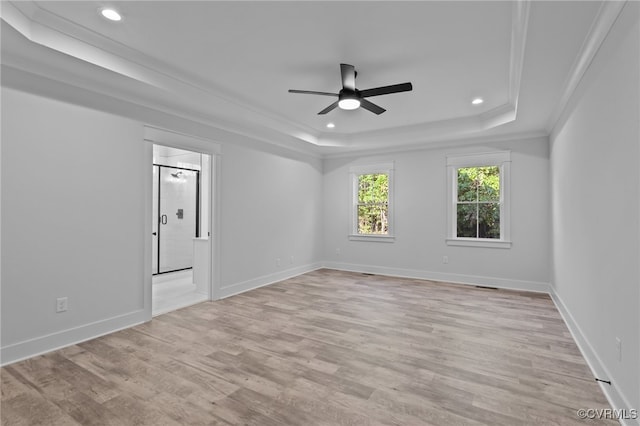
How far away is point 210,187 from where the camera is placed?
4559 millimetres

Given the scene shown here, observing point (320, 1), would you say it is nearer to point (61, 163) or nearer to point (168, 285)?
point (61, 163)

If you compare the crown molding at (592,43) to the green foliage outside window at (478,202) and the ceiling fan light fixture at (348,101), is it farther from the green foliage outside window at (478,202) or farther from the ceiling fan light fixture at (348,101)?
the green foliage outside window at (478,202)

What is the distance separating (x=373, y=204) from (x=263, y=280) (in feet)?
9.09

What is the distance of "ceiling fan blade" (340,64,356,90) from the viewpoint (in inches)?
119

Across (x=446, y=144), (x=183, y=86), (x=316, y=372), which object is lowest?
(x=316, y=372)

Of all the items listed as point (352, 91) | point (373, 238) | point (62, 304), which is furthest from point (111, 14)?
point (373, 238)

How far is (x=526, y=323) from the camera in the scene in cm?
361

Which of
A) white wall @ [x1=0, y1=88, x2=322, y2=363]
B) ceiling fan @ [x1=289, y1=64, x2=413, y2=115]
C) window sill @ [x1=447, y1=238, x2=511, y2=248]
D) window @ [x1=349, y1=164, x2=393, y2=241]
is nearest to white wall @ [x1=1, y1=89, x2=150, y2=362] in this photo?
white wall @ [x1=0, y1=88, x2=322, y2=363]

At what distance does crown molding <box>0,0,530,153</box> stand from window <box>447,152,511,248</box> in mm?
650

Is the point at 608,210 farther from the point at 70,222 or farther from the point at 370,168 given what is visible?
the point at 370,168

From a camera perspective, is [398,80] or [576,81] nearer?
[576,81]

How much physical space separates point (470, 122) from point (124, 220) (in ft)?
16.7

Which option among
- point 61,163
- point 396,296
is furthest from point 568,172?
point 61,163

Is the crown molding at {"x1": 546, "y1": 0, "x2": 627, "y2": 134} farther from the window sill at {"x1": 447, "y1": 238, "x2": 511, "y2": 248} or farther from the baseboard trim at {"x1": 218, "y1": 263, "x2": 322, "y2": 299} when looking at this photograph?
the baseboard trim at {"x1": 218, "y1": 263, "x2": 322, "y2": 299}
